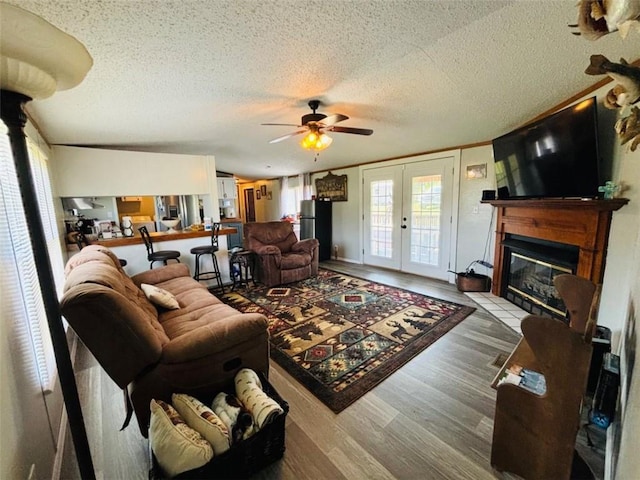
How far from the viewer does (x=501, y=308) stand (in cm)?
326

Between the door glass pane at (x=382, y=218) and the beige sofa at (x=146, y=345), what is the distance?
400 centimetres

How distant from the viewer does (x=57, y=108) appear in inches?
92.0

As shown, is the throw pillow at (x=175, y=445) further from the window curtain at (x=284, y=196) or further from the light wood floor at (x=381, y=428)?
the window curtain at (x=284, y=196)

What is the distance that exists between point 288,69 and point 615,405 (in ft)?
8.99

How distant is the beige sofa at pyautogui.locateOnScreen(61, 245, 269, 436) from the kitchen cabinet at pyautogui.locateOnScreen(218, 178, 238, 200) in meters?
5.40

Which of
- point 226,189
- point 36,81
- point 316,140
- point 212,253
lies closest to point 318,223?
point 212,253

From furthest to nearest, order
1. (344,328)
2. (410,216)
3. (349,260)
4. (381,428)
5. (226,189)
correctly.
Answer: (226,189)
(349,260)
(410,216)
(344,328)
(381,428)

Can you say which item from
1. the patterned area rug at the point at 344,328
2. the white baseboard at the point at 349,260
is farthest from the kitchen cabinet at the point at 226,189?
the patterned area rug at the point at 344,328

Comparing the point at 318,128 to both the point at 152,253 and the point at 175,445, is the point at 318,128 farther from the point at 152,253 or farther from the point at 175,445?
the point at 152,253

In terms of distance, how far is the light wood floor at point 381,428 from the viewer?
4.60 ft

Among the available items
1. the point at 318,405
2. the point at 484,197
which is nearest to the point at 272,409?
the point at 318,405

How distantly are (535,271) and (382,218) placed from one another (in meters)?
2.69

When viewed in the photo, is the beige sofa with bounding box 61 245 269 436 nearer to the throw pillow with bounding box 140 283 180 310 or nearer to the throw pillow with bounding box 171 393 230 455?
the throw pillow with bounding box 171 393 230 455

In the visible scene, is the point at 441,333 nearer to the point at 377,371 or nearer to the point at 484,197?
the point at 377,371
